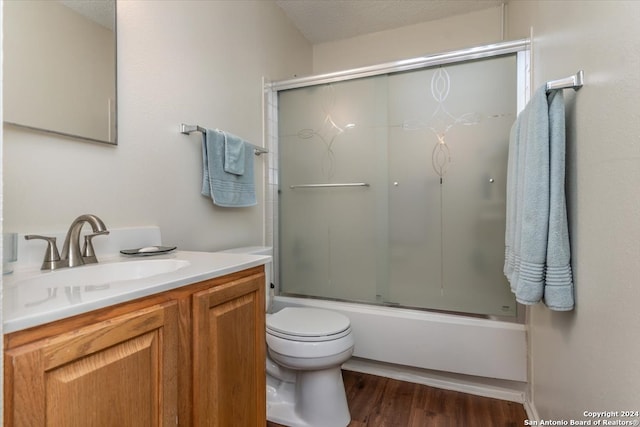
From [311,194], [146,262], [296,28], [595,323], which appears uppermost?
[296,28]

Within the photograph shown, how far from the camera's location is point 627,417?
0.71 metres

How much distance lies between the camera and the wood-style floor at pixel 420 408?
152 cm

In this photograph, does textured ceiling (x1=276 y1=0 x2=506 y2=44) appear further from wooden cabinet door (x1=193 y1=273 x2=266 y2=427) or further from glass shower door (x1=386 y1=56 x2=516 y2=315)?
wooden cabinet door (x1=193 y1=273 x2=266 y2=427)

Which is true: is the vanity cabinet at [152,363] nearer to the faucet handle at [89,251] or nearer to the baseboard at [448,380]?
the faucet handle at [89,251]

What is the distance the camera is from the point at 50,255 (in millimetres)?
937

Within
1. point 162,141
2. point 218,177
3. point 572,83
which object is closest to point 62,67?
point 162,141

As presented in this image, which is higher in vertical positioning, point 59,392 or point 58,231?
point 58,231

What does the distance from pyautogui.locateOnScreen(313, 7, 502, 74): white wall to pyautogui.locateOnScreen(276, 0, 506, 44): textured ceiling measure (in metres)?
0.05

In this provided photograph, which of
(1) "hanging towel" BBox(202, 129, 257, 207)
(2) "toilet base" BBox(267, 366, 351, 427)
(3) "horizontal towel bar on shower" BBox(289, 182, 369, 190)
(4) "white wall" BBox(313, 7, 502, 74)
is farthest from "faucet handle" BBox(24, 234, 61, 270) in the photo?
(4) "white wall" BBox(313, 7, 502, 74)

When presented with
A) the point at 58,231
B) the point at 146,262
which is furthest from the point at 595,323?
the point at 58,231

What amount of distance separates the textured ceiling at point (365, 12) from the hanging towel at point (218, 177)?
4.34ft

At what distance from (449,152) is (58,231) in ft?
6.02

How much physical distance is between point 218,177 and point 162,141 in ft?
1.02

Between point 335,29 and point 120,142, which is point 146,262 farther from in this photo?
point 335,29
